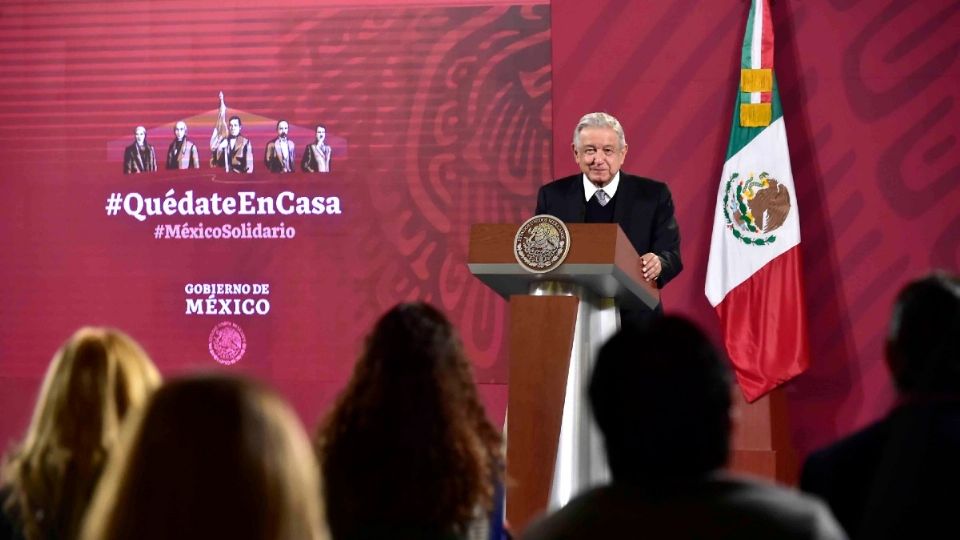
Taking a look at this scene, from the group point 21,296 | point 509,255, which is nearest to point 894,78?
point 509,255

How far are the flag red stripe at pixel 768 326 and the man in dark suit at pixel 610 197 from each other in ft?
5.21

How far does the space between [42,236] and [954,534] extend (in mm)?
6260

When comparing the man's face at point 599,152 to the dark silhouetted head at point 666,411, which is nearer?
the dark silhouetted head at point 666,411

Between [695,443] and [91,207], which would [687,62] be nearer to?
[91,207]

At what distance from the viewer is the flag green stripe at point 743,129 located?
6.23m

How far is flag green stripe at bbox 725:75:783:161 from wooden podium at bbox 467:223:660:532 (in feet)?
8.94

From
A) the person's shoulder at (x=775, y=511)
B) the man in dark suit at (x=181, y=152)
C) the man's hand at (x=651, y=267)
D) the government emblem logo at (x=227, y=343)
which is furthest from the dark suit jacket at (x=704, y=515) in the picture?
the man in dark suit at (x=181, y=152)

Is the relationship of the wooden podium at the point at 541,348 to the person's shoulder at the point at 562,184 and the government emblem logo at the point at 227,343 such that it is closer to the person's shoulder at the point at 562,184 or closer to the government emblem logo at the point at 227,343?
the person's shoulder at the point at 562,184

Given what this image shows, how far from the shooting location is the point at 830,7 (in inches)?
250

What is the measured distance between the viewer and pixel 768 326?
20.3ft

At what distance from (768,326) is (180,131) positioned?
331 cm

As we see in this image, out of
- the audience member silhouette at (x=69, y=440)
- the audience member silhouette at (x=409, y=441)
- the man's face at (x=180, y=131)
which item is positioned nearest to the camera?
the audience member silhouette at (x=69, y=440)

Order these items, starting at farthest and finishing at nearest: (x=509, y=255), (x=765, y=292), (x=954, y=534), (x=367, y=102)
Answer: (x=367, y=102), (x=765, y=292), (x=509, y=255), (x=954, y=534)

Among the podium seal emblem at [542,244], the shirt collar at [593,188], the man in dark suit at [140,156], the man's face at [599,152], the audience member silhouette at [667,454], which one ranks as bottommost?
the audience member silhouette at [667,454]
